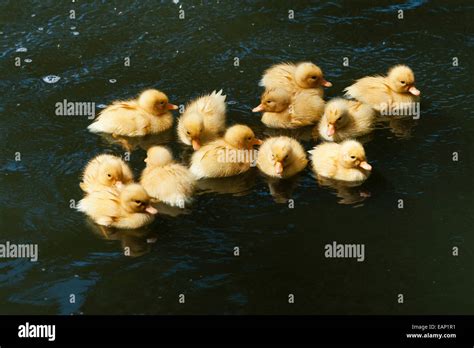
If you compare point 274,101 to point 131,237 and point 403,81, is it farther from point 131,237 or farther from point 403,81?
point 131,237

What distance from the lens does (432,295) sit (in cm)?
655

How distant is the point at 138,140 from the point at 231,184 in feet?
3.84

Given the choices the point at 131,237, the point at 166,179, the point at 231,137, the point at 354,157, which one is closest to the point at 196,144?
the point at 231,137

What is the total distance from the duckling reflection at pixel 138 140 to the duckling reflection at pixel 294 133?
92 cm

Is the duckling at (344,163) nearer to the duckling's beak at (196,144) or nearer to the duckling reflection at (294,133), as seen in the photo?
the duckling reflection at (294,133)

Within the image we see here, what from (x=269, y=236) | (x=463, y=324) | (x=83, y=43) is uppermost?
(x=83, y=43)

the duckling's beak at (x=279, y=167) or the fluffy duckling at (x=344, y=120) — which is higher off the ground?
the fluffy duckling at (x=344, y=120)

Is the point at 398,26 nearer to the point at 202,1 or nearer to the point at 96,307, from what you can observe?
the point at 202,1

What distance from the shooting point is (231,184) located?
7.78m

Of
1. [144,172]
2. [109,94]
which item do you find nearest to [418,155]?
[144,172]

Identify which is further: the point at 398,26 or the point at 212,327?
the point at 398,26

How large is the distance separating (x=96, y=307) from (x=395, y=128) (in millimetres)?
3528

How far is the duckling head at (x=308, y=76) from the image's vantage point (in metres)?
8.77

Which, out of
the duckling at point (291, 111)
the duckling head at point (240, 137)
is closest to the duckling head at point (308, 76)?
the duckling at point (291, 111)
